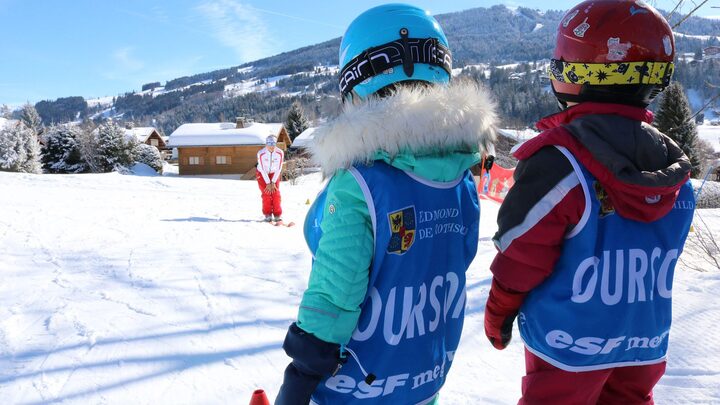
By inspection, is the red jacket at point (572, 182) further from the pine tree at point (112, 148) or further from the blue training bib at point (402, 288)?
the pine tree at point (112, 148)

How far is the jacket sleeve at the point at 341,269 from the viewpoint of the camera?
1307 millimetres

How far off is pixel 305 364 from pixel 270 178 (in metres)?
Result: 8.99

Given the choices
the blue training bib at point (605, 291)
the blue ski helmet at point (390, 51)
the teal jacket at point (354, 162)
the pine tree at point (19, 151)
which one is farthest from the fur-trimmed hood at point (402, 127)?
the pine tree at point (19, 151)

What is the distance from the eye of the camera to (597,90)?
1.70m

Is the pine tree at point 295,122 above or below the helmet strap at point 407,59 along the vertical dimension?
above

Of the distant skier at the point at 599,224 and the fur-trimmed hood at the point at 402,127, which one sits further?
the distant skier at the point at 599,224

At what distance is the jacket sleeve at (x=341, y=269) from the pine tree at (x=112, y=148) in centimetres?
3946

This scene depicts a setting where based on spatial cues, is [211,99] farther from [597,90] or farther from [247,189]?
[597,90]

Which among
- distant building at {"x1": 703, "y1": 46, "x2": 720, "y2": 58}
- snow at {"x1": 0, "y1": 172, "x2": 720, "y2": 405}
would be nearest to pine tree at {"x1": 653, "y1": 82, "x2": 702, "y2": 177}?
snow at {"x1": 0, "y1": 172, "x2": 720, "y2": 405}

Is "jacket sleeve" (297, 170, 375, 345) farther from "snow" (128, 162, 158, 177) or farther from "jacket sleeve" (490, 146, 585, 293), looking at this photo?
"snow" (128, 162, 158, 177)

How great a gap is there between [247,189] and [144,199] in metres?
4.46

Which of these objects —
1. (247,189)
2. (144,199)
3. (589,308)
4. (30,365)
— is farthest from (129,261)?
(247,189)

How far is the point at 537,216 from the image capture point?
1544 mm

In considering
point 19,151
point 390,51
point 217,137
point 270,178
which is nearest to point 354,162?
point 390,51
